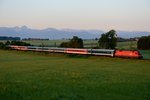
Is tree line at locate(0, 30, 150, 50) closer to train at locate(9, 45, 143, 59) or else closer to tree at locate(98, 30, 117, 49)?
tree at locate(98, 30, 117, 49)

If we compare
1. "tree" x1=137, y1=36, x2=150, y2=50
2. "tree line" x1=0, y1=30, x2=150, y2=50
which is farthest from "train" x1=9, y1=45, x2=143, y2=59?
"tree" x1=137, y1=36, x2=150, y2=50

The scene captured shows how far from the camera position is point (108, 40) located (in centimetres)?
5847

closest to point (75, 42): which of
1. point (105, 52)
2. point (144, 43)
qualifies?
point (144, 43)

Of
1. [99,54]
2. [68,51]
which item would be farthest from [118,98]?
[68,51]

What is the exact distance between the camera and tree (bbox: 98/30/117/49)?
187 feet

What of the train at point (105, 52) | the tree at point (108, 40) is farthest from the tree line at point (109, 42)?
the train at point (105, 52)

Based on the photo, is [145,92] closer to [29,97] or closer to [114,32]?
[29,97]

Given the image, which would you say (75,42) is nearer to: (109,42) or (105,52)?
(109,42)

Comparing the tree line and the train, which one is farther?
the tree line

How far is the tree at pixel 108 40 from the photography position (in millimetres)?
57094

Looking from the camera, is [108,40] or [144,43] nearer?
[108,40]

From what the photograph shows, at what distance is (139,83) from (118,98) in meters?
3.95

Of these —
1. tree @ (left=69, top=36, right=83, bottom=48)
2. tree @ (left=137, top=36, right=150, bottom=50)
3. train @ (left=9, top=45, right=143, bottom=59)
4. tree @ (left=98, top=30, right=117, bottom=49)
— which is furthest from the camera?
tree @ (left=69, top=36, right=83, bottom=48)

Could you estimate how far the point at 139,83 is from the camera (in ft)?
46.8
